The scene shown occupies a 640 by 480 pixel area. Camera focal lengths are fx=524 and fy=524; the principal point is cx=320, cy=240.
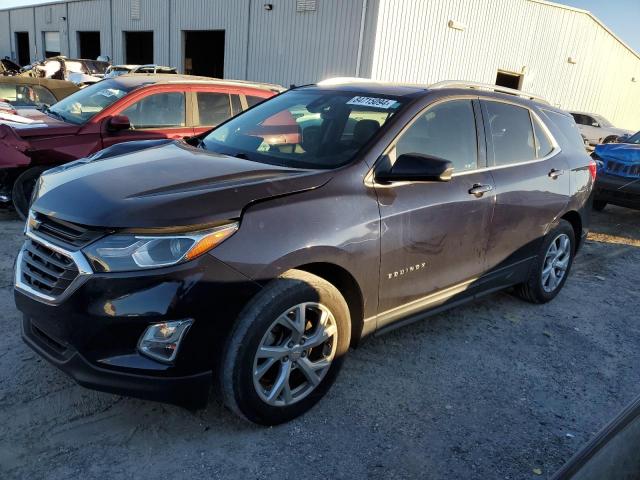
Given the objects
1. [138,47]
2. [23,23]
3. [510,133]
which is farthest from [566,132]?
[23,23]

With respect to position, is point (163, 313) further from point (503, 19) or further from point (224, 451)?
point (503, 19)

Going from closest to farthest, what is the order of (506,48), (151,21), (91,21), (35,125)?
(35,125) → (506,48) → (151,21) → (91,21)

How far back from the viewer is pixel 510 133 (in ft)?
13.3

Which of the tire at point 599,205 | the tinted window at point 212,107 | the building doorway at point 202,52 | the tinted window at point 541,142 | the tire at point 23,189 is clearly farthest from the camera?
the building doorway at point 202,52

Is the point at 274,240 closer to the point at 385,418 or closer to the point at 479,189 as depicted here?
the point at 385,418

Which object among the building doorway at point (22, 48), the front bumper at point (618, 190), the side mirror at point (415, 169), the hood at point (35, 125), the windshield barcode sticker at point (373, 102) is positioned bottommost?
the building doorway at point (22, 48)

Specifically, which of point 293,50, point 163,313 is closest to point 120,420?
point 163,313

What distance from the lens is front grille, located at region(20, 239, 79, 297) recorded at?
237cm

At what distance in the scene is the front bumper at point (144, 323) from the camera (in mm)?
2258

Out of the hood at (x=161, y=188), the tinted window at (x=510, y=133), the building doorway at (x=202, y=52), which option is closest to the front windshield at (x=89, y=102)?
the hood at (x=161, y=188)

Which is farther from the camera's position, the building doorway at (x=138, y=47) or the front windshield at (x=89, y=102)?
the building doorway at (x=138, y=47)

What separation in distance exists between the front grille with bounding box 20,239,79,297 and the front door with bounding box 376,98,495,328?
1.61m

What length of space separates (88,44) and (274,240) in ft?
121

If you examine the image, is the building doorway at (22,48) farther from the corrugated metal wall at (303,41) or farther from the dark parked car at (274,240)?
the dark parked car at (274,240)
